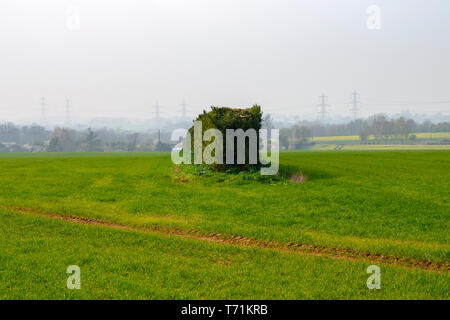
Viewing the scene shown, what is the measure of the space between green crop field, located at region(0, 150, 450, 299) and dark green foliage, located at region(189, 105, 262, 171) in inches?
63.8

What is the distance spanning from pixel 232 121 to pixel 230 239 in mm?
10917

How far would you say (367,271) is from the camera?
7.19 m

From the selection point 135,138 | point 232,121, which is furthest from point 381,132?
point 232,121

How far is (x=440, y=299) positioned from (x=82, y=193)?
15.0 m

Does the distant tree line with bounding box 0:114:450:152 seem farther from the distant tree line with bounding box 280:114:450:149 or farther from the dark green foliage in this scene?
the dark green foliage

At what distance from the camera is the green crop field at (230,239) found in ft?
21.3

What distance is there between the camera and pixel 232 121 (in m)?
19.7

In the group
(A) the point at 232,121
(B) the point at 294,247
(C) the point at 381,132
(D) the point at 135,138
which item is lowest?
(B) the point at 294,247

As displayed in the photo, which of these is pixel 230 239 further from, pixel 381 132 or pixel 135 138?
pixel 381 132

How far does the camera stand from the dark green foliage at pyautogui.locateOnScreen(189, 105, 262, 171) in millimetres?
19625

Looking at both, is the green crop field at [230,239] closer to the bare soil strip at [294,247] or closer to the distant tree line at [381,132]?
the bare soil strip at [294,247]

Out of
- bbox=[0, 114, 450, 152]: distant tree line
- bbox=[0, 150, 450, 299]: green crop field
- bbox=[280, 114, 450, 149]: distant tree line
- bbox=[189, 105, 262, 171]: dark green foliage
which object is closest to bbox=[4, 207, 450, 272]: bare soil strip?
bbox=[0, 150, 450, 299]: green crop field

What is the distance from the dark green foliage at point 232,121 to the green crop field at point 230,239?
A: 162cm

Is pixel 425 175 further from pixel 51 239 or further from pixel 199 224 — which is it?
pixel 51 239
